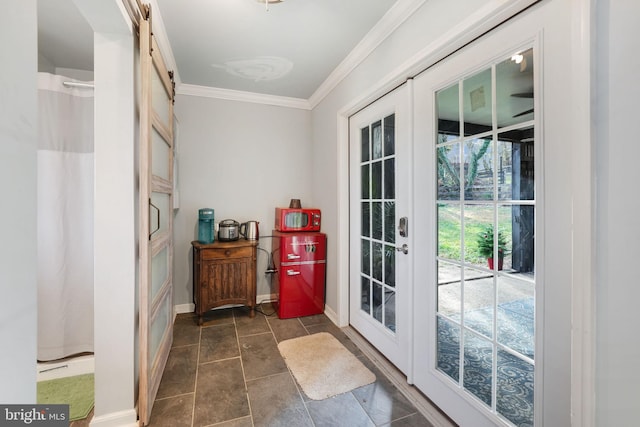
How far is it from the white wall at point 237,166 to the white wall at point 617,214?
280 centimetres

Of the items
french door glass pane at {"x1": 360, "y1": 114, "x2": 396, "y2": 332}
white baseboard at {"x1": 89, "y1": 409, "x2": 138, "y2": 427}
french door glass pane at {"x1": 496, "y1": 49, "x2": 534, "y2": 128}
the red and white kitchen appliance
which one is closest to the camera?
french door glass pane at {"x1": 496, "y1": 49, "x2": 534, "y2": 128}

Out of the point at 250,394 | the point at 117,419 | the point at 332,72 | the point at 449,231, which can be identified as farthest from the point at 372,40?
the point at 117,419

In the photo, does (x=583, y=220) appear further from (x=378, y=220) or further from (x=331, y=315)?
(x=331, y=315)

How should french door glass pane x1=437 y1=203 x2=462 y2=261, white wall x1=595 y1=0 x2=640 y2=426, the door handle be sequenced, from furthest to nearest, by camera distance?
the door handle, french door glass pane x1=437 y1=203 x2=462 y2=261, white wall x1=595 y1=0 x2=640 y2=426

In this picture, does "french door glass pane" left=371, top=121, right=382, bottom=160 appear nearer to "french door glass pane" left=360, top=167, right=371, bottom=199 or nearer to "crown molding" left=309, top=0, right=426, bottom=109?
"french door glass pane" left=360, top=167, right=371, bottom=199

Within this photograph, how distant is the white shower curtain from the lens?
76.6 inches

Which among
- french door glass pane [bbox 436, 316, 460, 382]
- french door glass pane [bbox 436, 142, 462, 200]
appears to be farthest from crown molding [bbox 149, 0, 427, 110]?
french door glass pane [bbox 436, 316, 460, 382]

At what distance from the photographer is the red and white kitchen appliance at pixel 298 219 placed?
9.68 ft

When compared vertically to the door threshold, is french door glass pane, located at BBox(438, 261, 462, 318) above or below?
above

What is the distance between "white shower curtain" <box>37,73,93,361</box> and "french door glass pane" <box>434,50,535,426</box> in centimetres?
255

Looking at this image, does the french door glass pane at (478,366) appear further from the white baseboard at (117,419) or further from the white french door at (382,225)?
the white baseboard at (117,419)

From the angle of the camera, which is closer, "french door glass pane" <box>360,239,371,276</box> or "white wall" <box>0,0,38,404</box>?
"white wall" <box>0,0,38,404</box>

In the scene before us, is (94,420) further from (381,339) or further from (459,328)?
(459,328)

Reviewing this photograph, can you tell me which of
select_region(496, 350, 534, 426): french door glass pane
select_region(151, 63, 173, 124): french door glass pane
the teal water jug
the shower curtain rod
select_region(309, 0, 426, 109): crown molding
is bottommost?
select_region(496, 350, 534, 426): french door glass pane
